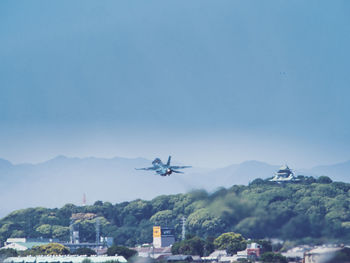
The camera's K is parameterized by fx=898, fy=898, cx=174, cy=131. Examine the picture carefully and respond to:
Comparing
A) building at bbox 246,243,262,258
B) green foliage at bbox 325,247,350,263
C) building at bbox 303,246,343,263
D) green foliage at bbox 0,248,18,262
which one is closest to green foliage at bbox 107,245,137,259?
green foliage at bbox 0,248,18,262

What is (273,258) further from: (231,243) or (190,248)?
(231,243)

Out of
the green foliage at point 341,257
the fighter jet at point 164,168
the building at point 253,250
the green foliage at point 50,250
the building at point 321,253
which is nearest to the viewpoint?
the green foliage at point 341,257

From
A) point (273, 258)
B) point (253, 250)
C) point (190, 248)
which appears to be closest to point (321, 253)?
point (273, 258)

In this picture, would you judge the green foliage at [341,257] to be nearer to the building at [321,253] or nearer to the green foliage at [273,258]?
the building at [321,253]

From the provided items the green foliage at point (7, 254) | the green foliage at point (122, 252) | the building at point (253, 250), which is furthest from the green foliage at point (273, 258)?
the green foliage at point (7, 254)

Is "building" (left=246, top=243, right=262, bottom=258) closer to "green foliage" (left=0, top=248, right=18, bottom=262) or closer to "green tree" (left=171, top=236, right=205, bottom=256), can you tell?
"green tree" (left=171, top=236, right=205, bottom=256)

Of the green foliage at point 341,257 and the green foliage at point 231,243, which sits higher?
the green foliage at point 231,243
